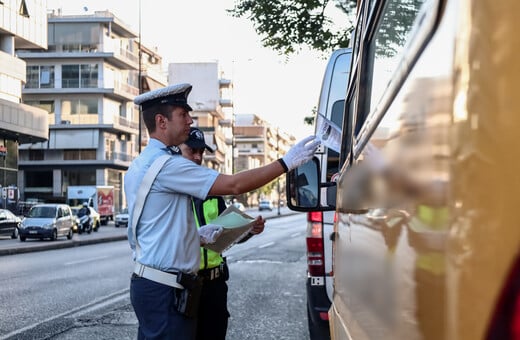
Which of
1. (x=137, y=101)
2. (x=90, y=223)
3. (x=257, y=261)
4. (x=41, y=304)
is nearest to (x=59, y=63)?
(x=90, y=223)

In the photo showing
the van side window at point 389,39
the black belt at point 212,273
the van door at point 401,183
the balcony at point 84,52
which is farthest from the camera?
the balcony at point 84,52

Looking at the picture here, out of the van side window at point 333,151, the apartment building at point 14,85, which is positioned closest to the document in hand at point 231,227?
the van side window at point 333,151

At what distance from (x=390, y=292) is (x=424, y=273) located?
0.41 metres

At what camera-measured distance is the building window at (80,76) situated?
62.3 meters

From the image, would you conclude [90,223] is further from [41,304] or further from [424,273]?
[424,273]

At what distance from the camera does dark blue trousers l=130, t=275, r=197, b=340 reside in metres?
3.19

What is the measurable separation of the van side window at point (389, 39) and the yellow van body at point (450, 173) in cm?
1

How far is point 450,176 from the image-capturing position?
940 millimetres

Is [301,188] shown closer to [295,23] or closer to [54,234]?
[295,23]

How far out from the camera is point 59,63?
6300 centimetres

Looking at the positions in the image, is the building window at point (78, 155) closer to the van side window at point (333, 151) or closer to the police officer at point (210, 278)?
the van side window at point (333, 151)

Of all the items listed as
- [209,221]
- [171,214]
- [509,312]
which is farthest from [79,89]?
[509,312]

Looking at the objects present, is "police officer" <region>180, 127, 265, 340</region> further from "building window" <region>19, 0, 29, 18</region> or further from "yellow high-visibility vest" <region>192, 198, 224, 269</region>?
"building window" <region>19, 0, 29, 18</region>

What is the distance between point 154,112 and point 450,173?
8.57 feet
